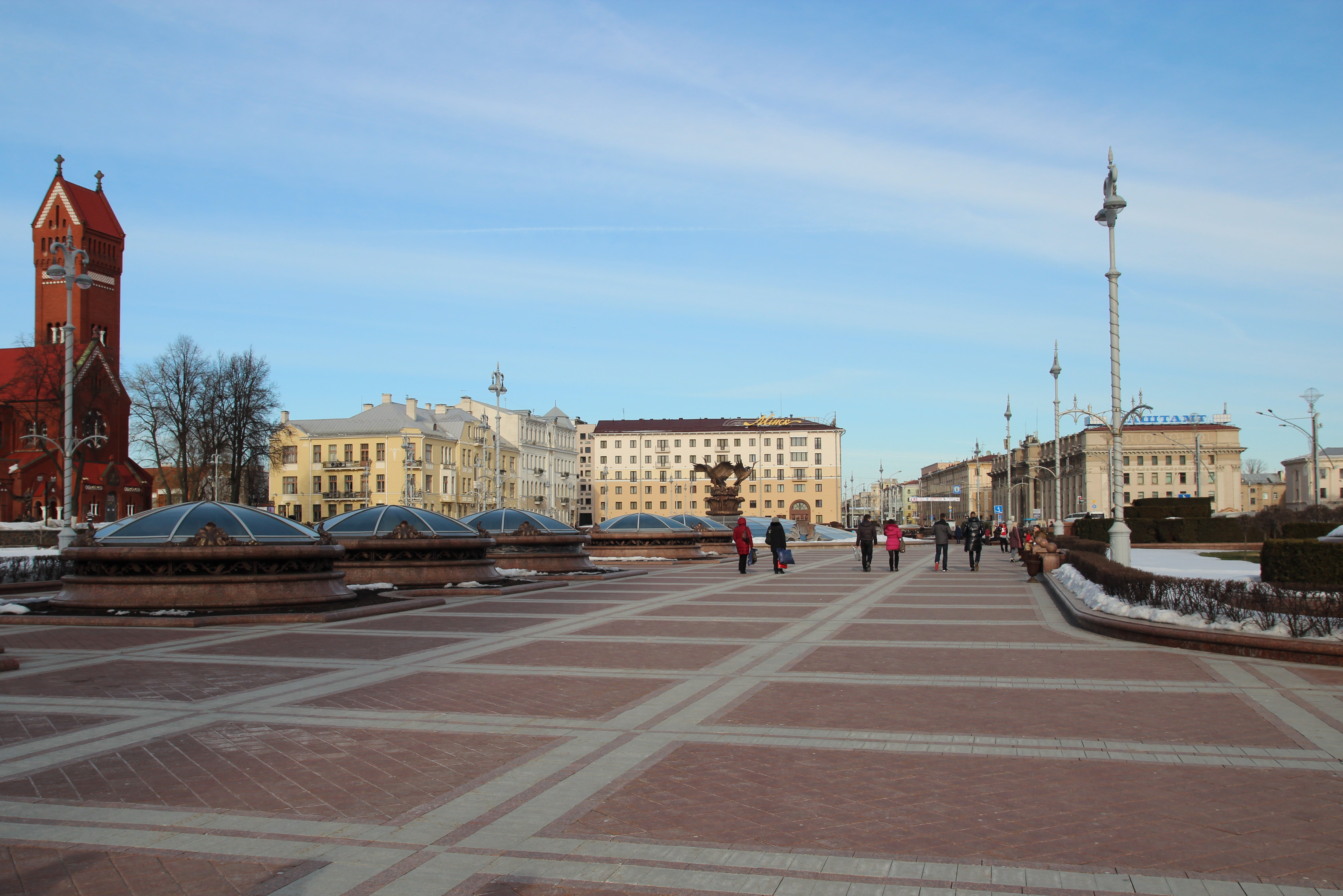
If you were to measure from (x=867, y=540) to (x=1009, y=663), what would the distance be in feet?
58.9

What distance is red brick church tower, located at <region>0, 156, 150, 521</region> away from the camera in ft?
210

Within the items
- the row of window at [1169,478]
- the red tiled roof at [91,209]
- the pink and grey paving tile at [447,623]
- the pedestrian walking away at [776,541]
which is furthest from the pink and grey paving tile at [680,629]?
the row of window at [1169,478]

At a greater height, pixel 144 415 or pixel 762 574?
pixel 144 415

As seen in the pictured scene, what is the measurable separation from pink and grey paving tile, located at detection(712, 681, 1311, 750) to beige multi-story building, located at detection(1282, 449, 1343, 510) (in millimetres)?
115886

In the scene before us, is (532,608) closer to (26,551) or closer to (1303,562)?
(1303,562)

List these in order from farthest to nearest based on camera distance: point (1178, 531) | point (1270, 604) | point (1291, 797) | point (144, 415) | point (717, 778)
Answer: point (144, 415) → point (1178, 531) → point (1270, 604) → point (717, 778) → point (1291, 797)

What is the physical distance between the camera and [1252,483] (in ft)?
534

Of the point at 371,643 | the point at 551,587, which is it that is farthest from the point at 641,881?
the point at 551,587

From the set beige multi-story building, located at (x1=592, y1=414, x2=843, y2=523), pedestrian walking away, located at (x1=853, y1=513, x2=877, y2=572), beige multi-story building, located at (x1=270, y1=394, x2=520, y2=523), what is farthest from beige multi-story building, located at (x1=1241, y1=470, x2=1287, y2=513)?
pedestrian walking away, located at (x1=853, y1=513, x2=877, y2=572)

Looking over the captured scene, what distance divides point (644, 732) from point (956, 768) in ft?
7.01

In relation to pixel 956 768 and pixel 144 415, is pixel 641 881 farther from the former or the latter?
pixel 144 415

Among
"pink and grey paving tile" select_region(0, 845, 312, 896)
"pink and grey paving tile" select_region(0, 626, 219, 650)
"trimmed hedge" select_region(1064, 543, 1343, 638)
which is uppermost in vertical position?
"trimmed hedge" select_region(1064, 543, 1343, 638)

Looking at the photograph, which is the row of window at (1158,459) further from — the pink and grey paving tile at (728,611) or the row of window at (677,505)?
the pink and grey paving tile at (728,611)

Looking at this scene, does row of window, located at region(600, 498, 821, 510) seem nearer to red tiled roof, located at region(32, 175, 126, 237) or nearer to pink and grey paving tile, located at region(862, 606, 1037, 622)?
red tiled roof, located at region(32, 175, 126, 237)
